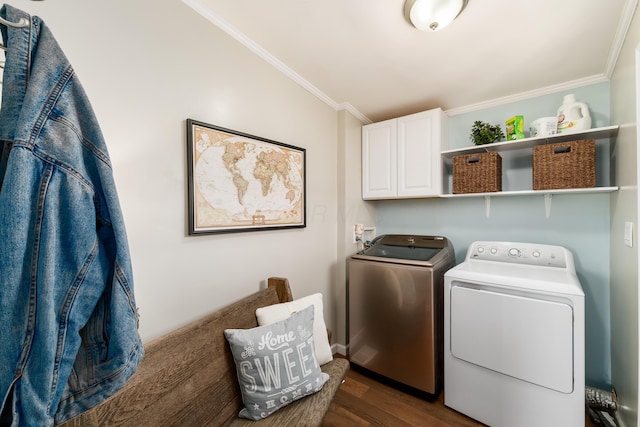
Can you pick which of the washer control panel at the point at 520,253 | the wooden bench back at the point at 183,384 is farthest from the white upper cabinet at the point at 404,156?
the wooden bench back at the point at 183,384

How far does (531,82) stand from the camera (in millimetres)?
1977

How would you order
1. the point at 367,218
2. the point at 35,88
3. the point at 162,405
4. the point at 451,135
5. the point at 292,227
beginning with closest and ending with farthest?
1. the point at 35,88
2. the point at 162,405
3. the point at 292,227
4. the point at 451,135
5. the point at 367,218

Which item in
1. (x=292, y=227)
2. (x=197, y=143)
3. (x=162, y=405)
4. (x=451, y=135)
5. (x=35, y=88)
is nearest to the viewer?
(x=35, y=88)

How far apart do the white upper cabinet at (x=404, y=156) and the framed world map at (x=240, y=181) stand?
91 cm

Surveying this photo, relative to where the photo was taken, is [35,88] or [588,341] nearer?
[35,88]

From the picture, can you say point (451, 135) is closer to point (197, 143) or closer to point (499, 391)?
point (499, 391)

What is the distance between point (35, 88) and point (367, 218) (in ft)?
8.22

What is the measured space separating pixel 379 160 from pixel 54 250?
2394 mm

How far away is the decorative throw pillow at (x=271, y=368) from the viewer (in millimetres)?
1179

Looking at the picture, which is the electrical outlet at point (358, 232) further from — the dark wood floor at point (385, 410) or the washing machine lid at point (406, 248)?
the dark wood floor at point (385, 410)

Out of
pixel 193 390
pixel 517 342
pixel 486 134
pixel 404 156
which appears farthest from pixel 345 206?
pixel 193 390

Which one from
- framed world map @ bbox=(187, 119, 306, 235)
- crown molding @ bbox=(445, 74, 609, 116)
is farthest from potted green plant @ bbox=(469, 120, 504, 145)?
framed world map @ bbox=(187, 119, 306, 235)

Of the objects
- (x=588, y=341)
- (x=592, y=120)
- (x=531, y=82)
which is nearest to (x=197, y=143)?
(x=531, y=82)

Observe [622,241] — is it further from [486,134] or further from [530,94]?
[530,94]
